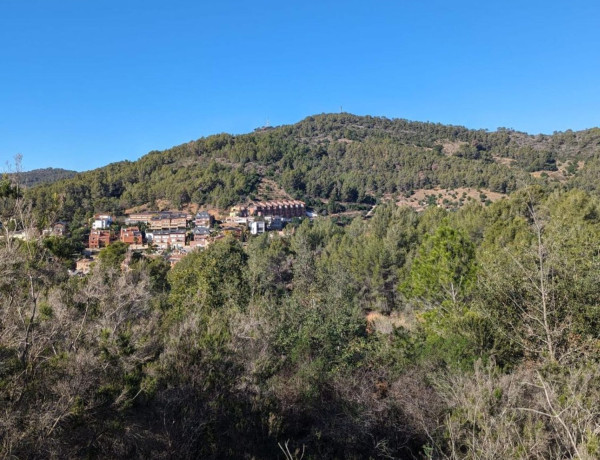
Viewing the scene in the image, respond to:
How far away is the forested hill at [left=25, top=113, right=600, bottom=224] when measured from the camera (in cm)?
6646

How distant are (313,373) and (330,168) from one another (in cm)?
8439

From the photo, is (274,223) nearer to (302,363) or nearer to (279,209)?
(279,209)

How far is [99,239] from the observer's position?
47.6 m

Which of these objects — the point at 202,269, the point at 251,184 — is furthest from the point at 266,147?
the point at 202,269

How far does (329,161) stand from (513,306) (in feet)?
289

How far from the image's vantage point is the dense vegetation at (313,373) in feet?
13.5

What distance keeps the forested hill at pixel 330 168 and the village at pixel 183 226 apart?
4.77 metres

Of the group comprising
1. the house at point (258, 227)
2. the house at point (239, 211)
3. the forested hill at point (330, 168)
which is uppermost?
the forested hill at point (330, 168)

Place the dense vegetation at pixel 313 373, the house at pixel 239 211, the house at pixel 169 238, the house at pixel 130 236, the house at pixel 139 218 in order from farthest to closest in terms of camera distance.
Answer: the house at pixel 239 211 < the house at pixel 139 218 < the house at pixel 169 238 < the house at pixel 130 236 < the dense vegetation at pixel 313 373

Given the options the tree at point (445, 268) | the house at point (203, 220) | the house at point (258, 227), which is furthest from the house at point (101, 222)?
the tree at point (445, 268)

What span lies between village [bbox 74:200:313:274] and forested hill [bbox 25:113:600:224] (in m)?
4.77

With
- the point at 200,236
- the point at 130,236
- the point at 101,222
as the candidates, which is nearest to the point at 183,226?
the point at 200,236

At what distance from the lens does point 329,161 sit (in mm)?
93562

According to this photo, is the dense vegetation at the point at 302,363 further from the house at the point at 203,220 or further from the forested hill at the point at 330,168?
the forested hill at the point at 330,168
